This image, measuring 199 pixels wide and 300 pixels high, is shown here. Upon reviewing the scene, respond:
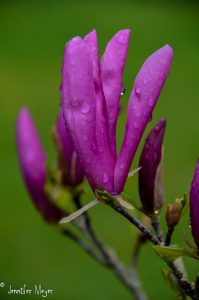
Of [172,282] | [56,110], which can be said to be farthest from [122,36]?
[56,110]

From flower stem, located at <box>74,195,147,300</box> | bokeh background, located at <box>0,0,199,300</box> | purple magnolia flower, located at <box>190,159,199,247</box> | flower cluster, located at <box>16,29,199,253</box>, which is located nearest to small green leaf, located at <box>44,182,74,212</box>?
flower stem, located at <box>74,195,147,300</box>

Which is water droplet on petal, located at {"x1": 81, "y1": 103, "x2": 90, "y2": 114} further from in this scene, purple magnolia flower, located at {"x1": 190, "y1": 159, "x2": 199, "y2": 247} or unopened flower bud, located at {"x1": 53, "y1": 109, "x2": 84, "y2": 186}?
unopened flower bud, located at {"x1": 53, "y1": 109, "x2": 84, "y2": 186}

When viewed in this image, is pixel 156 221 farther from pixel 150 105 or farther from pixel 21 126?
pixel 21 126

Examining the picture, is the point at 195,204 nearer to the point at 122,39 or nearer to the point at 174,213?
the point at 174,213

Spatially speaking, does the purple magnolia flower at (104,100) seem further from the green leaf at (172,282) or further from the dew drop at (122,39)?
the green leaf at (172,282)

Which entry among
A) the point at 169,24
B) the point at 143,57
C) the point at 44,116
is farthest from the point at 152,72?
the point at 169,24
